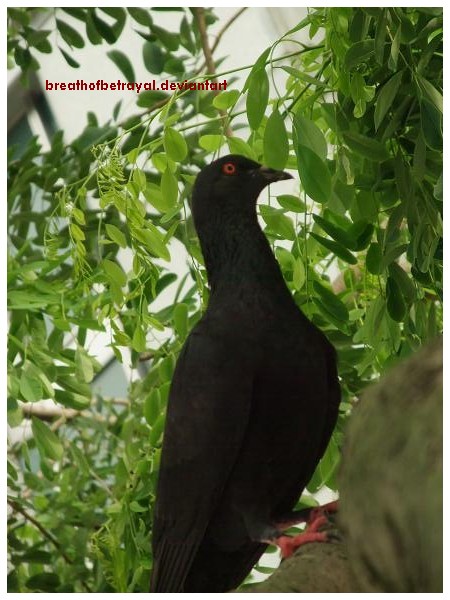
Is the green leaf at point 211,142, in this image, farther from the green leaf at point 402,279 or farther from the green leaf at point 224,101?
the green leaf at point 402,279

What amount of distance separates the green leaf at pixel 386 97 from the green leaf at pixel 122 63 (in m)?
0.44

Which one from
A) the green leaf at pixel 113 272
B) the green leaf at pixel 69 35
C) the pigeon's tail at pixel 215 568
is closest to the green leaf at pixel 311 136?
the green leaf at pixel 113 272

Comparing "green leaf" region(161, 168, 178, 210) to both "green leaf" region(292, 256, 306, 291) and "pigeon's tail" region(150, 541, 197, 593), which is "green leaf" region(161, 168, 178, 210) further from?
"pigeon's tail" region(150, 541, 197, 593)

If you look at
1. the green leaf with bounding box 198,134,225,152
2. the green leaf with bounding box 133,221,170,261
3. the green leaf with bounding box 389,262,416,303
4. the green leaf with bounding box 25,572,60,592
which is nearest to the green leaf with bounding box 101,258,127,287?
the green leaf with bounding box 133,221,170,261

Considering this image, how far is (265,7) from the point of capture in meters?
0.92

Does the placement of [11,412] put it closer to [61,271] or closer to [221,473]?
[61,271]

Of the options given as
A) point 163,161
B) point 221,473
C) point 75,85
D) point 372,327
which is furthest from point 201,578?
point 75,85

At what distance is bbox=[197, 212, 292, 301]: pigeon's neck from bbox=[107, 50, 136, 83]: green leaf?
43 centimetres

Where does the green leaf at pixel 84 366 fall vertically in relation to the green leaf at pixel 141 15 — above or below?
below

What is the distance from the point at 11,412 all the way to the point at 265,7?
1.63 ft

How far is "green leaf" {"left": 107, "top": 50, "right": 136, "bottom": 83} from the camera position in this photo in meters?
1.13

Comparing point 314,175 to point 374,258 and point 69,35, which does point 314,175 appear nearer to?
point 374,258

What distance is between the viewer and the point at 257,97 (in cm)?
76

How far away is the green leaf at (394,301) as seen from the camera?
815mm
